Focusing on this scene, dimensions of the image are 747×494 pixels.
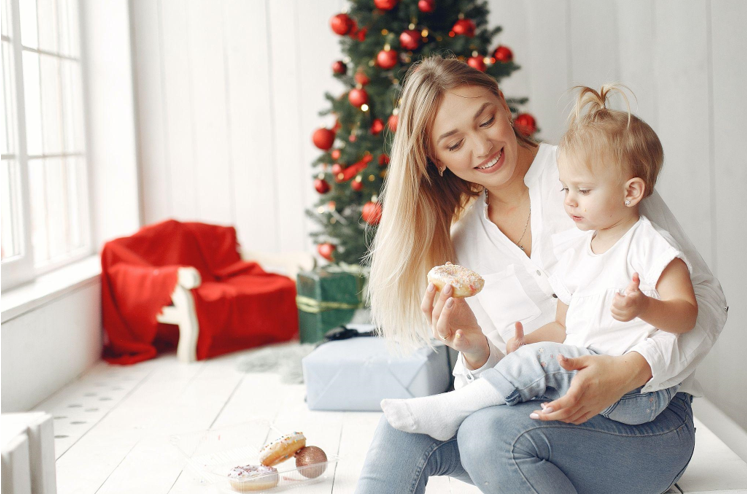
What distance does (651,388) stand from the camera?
1.37 metres

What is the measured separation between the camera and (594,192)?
1.42 metres

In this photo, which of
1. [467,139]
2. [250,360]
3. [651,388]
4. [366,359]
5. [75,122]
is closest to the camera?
[651,388]

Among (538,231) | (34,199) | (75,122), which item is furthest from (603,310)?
(75,122)

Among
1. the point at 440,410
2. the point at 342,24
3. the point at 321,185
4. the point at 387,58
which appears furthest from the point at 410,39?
the point at 440,410

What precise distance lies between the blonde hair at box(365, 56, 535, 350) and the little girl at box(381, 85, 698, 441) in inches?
15.1

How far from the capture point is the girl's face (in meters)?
1.41

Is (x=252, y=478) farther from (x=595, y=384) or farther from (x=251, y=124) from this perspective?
(x=251, y=124)

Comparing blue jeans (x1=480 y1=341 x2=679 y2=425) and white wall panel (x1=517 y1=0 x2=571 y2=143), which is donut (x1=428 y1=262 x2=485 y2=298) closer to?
blue jeans (x1=480 y1=341 x2=679 y2=425)

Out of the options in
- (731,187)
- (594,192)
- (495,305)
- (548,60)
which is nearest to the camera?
(594,192)

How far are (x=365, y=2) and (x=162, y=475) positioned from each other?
2.08m

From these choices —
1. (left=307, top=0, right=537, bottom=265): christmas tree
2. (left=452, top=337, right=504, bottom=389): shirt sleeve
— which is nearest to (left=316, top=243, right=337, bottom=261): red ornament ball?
(left=307, top=0, right=537, bottom=265): christmas tree

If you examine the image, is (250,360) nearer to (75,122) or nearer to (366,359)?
(366,359)

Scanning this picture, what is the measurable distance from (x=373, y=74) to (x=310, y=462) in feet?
5.86

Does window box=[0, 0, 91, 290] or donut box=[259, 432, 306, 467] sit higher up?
window box=[0, 0, 91, 290]
